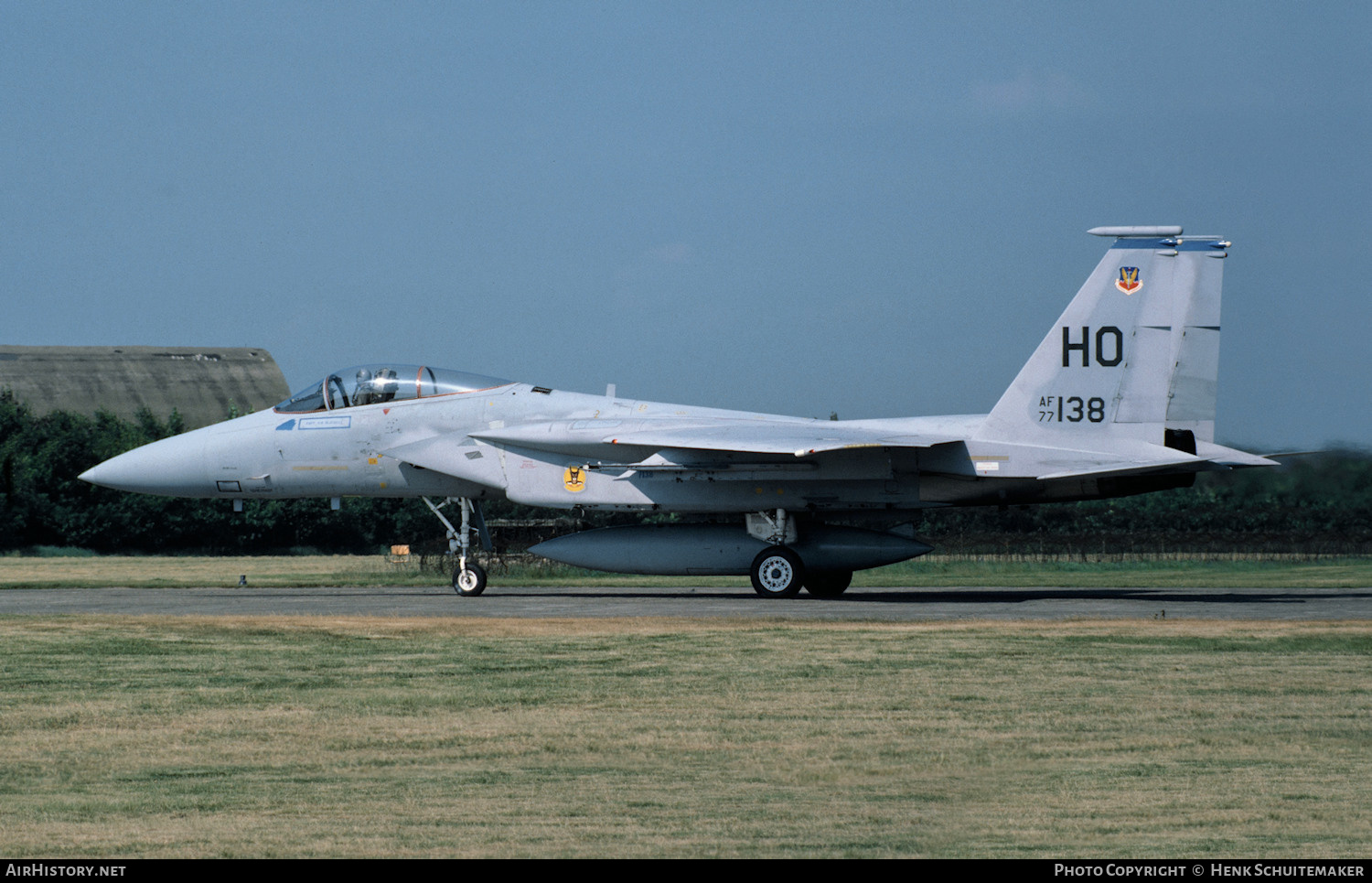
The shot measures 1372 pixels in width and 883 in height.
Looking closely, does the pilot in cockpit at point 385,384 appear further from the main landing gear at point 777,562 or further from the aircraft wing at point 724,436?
the main landing gear at point 777,562

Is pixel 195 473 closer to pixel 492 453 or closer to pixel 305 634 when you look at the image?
pixel 492 453

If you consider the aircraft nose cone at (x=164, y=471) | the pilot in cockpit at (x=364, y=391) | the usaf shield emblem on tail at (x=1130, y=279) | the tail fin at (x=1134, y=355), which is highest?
the usaf shield emblem on tail at (x=1130, y=279)

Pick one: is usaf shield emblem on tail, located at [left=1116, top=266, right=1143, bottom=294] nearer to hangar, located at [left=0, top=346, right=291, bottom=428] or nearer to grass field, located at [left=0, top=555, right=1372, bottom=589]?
grass field, located at [left=0, top=555, right=1372, bottom=589]

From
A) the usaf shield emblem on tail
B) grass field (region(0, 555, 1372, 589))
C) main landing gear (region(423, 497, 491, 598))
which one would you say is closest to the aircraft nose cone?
grass field (region(0, 555, 1372, 589))

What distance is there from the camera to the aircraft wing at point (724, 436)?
1880cm

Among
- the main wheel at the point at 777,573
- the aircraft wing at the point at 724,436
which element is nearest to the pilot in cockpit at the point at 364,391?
the aircraft wing at the point at 724,436

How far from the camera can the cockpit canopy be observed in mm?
21438

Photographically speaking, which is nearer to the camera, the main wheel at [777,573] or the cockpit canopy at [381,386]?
the main wheel at [777,573]

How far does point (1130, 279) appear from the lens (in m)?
19.0

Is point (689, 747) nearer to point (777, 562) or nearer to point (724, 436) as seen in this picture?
point (724, 436)

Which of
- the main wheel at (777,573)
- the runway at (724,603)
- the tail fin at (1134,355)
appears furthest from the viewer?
the main wheel at (777,573)

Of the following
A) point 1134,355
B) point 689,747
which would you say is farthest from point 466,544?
point 689,747

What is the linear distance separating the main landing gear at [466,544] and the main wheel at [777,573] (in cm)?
425

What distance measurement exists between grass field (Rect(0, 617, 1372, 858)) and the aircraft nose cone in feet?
29.7
